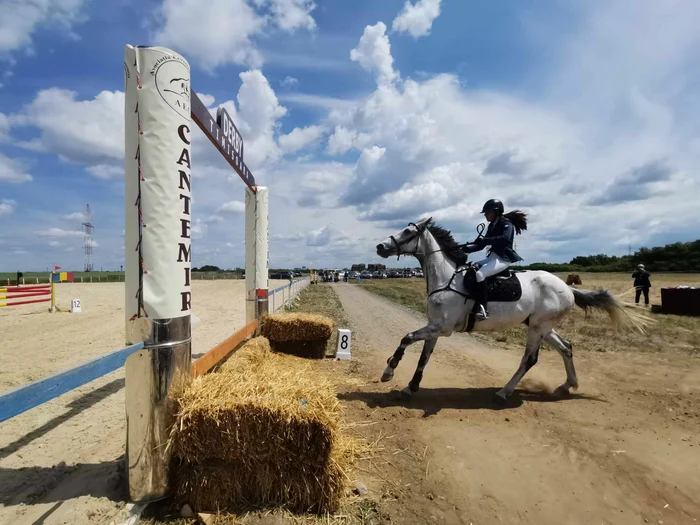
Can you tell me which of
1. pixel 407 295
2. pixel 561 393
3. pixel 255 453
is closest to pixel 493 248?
pixel 561 393

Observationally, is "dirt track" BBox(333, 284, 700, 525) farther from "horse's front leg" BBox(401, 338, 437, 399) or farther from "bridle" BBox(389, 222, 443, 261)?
"bridle" BBox(389, 222, 443, 261)

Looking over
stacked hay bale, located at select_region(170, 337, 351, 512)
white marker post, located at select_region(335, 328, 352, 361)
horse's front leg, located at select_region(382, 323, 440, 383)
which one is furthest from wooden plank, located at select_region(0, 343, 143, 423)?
white marker post, located at select_region(335, 328, 352, 361)

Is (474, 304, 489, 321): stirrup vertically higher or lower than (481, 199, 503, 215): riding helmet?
lower

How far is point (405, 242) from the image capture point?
650 cm

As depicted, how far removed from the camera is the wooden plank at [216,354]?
4102 mm

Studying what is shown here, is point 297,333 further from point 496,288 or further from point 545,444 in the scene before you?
point 545,444

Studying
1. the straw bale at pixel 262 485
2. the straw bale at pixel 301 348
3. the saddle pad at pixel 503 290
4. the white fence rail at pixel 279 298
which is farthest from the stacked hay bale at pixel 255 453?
the white fence rail at pixel 279 298

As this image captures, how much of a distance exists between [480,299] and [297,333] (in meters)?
Answer: 3.91

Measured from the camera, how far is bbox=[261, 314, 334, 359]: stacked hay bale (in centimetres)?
841

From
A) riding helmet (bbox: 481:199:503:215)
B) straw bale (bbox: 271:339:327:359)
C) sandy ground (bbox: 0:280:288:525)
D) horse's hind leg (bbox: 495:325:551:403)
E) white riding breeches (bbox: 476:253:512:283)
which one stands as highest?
riding helmet (bbox: 481:199:503:215)

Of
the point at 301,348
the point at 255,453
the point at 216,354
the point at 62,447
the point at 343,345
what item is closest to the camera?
the point at 255,453

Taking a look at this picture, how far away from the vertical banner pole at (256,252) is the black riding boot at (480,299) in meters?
4.61

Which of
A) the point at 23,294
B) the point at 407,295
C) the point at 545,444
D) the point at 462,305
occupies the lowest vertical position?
the point at 545,444

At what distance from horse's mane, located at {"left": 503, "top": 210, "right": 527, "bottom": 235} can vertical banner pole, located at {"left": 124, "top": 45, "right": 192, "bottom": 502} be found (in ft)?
17.6
